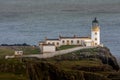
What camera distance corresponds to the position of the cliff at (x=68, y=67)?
52.4 metres

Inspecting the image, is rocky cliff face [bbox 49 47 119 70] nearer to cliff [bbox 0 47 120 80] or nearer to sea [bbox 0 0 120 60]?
cliff [bbox 0 47 120 80]

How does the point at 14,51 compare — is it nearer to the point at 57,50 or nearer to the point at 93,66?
the point at 57,50

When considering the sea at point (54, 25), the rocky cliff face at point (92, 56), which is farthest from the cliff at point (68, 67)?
the sea at point (54, 25)

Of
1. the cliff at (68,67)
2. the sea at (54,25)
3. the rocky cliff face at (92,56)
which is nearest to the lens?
the cliff at (68,67)

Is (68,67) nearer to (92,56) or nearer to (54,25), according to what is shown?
(92,56)

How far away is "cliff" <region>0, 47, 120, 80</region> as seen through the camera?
5238 cm

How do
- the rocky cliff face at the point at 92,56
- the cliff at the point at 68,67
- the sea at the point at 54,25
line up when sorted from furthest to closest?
the sea at the point at 54,25 < the rocky cliff face at the point at 92,56 < the cliff at the point at 68,67

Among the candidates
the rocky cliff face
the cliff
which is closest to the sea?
the rocky cliff face

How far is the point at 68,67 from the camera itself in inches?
2402

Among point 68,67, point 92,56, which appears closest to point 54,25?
point 92,56

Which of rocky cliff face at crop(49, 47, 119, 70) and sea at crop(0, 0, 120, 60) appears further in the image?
sea at crop(0, 0, 120, 60)

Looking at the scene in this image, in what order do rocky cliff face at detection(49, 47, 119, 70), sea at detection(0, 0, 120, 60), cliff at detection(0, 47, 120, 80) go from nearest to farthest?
cliff at detection(0, 47, 120, 80)
rocky cliff face at detection(49, 47, 119, 70)
sea at detection(0, 0, 120, 60)

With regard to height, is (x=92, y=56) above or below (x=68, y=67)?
above

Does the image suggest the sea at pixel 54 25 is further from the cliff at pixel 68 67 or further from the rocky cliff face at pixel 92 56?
the cliff at pixel 68 67
